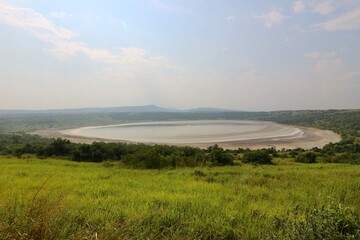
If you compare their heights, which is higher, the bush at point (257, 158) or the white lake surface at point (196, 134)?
the bush at point (257, 158)

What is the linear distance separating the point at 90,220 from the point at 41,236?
2281mm

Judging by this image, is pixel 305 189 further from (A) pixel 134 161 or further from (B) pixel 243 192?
(A) pixel 134 161

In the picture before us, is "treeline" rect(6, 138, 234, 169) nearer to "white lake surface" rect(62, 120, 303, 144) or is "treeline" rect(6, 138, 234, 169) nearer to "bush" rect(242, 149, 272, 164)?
"bush" rect(242, 149, 272, 164)

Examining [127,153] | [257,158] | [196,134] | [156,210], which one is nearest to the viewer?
[156,210]

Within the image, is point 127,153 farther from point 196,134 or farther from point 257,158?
point 196,134

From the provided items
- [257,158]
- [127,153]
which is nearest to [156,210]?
[257,158]

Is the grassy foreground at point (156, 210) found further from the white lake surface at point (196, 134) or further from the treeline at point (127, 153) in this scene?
the white lake surface at point (196, 134)

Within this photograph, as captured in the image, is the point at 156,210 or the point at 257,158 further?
the point at 257,158

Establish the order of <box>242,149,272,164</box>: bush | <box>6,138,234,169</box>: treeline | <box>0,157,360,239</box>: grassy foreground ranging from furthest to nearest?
<box>242,149,272,164</box>: bush
<box>6,138,234,169</box>: treeline
<box>0,157,360,239</box>: grassy foreground

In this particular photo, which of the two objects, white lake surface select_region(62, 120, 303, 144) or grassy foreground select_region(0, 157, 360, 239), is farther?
white lake surface select_region(62, 120, 303, 144)

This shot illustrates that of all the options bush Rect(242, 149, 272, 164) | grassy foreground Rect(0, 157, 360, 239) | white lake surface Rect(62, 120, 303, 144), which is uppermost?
grassy foreground Rect(0, 157, 360, 239)

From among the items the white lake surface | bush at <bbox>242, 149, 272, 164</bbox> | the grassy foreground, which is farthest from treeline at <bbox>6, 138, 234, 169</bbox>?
the white lake surface

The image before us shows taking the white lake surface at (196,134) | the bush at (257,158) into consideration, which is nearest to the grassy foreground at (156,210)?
the bush at (257,158)

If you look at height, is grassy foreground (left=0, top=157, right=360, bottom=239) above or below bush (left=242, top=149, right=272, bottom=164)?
above
